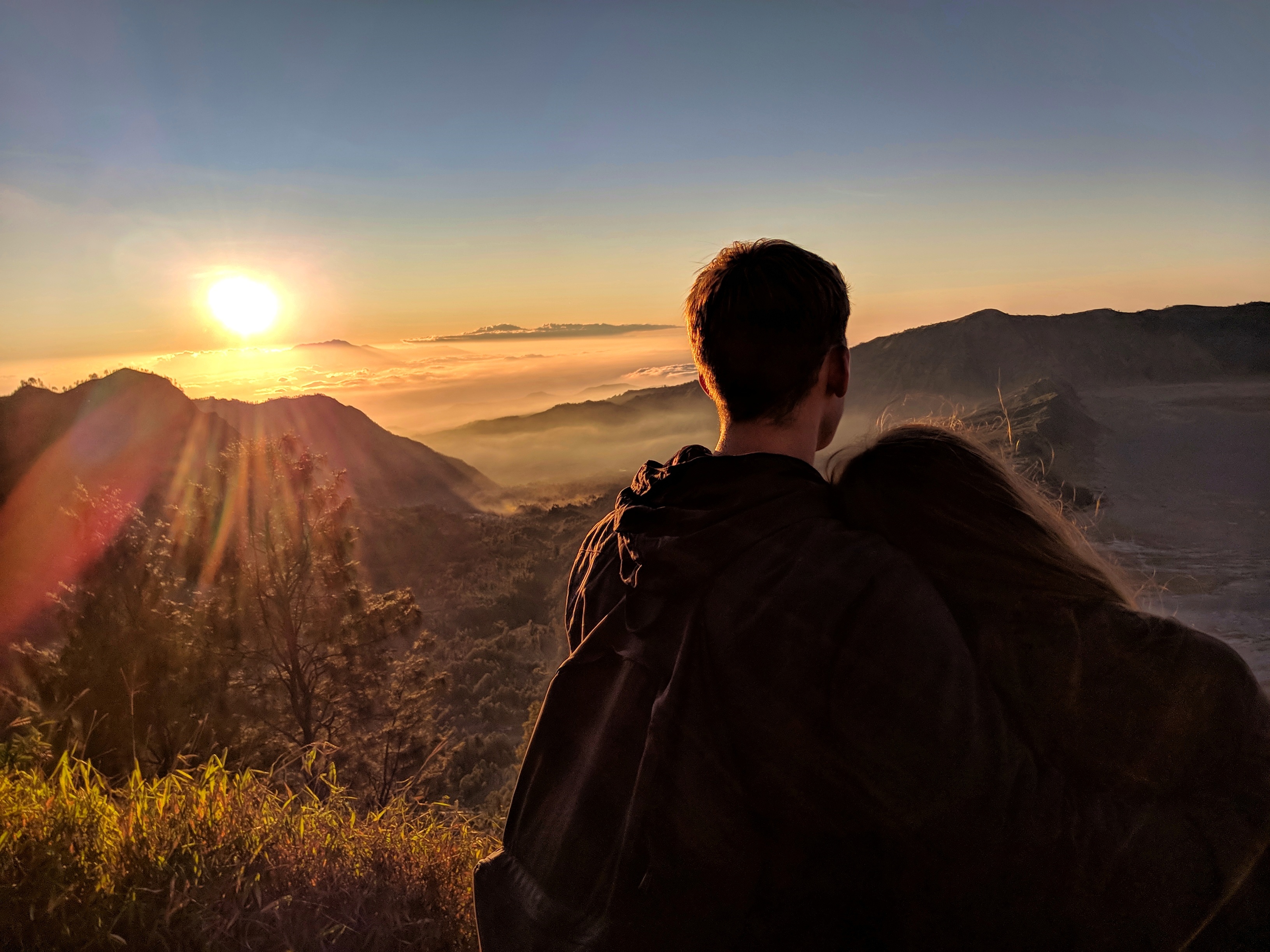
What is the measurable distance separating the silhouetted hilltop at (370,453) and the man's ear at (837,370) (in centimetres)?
5947

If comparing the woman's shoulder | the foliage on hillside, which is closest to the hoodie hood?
the woman's shoulder

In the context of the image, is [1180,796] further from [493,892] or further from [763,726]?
[493,892]

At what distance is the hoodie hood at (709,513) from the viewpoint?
135 centimetres

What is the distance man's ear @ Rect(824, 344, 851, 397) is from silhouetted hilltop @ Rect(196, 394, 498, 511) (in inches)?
2341

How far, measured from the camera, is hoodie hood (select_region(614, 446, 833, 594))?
1.35 m

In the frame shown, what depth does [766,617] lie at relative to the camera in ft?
4.15

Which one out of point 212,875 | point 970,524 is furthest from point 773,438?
point 212,875

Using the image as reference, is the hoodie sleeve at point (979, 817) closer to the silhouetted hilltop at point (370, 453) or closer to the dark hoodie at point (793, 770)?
the dark hoodie at point (793, 770)

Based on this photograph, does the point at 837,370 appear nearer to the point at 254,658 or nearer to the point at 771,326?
the point at 771,326

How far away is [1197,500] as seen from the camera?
31.2 metres

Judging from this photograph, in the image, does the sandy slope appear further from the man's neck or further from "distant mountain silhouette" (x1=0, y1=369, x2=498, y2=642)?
"distant mountain silhouette" (x1=0, y1=369, x2=498, y2=642)

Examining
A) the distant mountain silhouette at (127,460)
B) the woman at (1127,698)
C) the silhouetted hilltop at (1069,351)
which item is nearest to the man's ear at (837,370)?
the woman at (1127,698)

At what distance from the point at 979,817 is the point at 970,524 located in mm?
541

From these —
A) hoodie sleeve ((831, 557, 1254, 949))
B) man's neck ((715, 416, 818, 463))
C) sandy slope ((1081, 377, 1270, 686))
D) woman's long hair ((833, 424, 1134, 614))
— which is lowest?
sandy slope ((1081, 377, 1270, 686))
